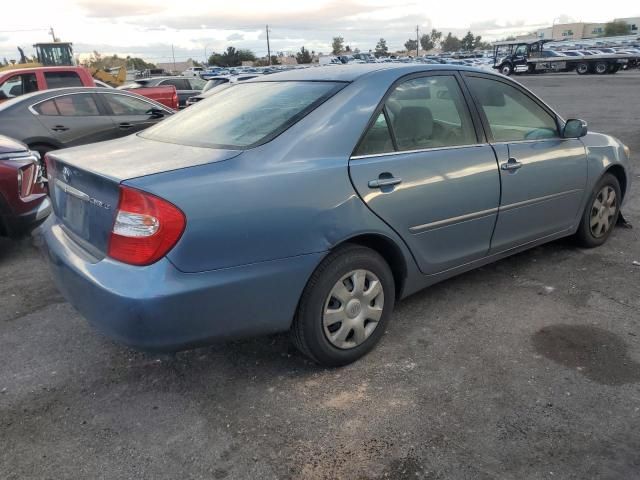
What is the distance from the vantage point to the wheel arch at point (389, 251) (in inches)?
118

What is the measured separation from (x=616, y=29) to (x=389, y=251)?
387ft

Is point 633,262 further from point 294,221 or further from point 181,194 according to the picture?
point 181,194

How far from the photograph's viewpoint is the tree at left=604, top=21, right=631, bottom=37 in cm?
9819

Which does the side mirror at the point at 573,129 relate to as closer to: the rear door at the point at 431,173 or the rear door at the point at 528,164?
the rear door at the point at 528,164

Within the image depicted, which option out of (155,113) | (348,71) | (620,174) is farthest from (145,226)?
(155,113)

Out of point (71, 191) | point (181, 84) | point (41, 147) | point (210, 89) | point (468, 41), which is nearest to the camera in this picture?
point (71, 191)

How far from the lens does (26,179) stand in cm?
482

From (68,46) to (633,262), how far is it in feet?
106

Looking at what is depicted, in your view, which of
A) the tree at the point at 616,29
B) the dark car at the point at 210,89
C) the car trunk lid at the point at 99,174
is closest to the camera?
the car trunk lid at the point at 99,174

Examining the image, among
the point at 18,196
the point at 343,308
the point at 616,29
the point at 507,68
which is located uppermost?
the point at 616,29

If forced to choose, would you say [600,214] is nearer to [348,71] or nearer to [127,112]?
[348,71]

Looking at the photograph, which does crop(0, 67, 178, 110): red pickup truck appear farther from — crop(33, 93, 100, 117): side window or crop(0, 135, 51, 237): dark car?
crop(0, 135, 51, 237): dark car

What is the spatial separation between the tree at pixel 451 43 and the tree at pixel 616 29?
38.8m

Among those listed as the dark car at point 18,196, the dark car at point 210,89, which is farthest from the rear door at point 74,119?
the dark car at point 18,196
